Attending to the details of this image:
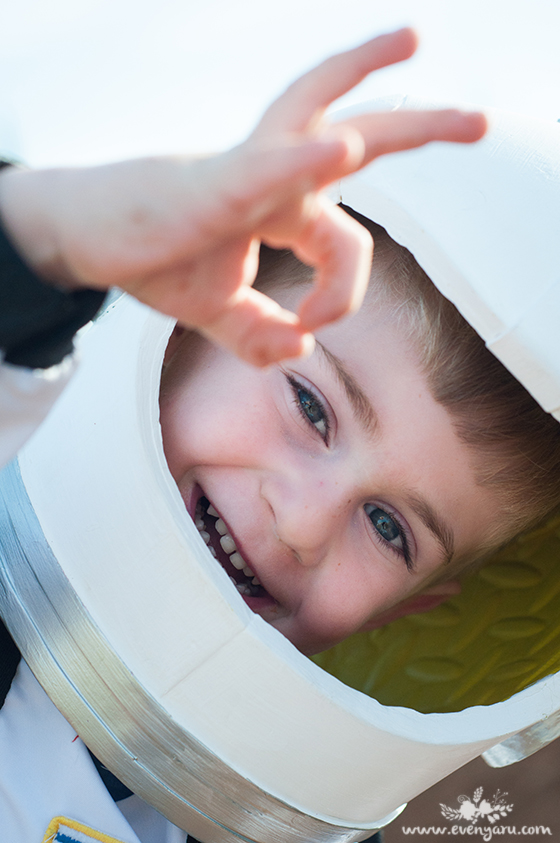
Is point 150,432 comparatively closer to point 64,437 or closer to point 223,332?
point 64,437

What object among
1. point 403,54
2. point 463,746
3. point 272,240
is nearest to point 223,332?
point 272,240

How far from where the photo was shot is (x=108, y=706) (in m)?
0.55

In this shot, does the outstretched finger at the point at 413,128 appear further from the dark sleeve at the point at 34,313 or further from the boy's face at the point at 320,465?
the boy's face at the point at 320,465

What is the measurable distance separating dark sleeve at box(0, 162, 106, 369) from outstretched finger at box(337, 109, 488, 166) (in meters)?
0.14

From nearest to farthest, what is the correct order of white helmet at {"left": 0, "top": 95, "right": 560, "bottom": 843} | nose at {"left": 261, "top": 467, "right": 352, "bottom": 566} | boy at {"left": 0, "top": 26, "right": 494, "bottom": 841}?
1. boy at {"left": 0, "top": 26, "right": 494, "bottom": 841}
2. white helmet at {"left": 0, "top": 95, "right": 560, "bottom": 843}
3. nose at {"left": 261, "top": 467, "right": 352, "bottom": 566}

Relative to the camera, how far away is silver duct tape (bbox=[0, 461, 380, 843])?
0.54 meters

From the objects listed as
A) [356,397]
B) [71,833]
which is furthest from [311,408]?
[71,833]

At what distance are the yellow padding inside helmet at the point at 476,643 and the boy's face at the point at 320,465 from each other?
33 cm

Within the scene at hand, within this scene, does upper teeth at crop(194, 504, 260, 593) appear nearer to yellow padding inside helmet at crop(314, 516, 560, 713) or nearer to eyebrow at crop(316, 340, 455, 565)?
eyebrow at crop(316, 340, 455, 565)

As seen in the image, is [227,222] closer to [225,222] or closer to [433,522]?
[225,222]

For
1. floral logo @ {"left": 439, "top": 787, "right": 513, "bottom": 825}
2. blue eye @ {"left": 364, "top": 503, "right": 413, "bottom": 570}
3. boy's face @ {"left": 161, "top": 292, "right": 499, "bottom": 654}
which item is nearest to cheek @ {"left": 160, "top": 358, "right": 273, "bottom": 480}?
boy's face @ {"left": 161, "top": 292, "right": 499, "bottom": 654}

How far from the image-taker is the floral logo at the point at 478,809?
1061 millimetres

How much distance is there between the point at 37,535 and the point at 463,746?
373 millimetres

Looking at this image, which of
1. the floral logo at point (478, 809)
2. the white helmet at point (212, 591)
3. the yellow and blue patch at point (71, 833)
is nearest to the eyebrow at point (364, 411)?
the white helmet at point (212, 591)
